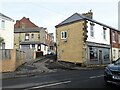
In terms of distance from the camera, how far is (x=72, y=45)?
3394 centimetres

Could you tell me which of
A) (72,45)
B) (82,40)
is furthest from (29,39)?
(82,40)

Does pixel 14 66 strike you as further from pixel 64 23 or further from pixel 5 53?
pixel 64 23

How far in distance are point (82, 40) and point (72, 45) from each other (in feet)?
7.09

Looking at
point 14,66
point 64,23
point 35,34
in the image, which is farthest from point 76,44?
point 35,34

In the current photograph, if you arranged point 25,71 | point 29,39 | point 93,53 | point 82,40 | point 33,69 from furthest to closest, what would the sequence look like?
point 29,39
point 93,53
point 82,40
point 33,69
point 25,71

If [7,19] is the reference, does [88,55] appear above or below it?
below

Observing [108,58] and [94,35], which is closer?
[94,35]

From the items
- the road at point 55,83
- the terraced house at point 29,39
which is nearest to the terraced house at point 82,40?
the road at point 55,83

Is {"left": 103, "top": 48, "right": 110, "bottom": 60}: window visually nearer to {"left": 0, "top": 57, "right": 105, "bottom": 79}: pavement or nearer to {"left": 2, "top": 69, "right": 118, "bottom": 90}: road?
{"left": 0, "top": 57, "right": 105, "bottom": 79}: pavement

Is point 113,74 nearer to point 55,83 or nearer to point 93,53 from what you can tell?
point 55,83

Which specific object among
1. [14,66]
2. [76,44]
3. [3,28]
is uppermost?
[3,28]

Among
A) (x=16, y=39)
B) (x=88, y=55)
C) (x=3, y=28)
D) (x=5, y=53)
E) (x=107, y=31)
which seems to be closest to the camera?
(x=5, y=53)

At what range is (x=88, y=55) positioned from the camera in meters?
32.8

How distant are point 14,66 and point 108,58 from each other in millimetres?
20518
